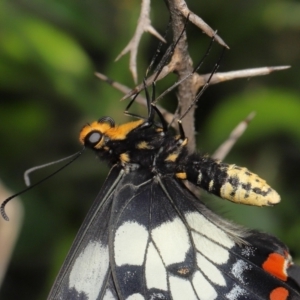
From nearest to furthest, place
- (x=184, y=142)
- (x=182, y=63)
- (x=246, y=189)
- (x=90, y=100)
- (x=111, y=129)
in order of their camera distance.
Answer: (x=182, y=63) < (x=246, y=189) < (x=184, y=142) < (x=111, y=129) < (x=90, y=100)

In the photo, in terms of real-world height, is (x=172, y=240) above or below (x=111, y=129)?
below

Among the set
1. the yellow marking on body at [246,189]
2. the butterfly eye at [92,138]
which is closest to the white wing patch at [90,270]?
the butterfly eye at [92,138]

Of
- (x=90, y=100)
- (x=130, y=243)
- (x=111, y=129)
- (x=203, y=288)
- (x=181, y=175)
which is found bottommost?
(x=203, y=288)

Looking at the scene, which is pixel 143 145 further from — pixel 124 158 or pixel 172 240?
pixel 172 240

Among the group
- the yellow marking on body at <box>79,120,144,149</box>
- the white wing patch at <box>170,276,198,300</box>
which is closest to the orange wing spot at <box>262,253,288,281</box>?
the white wing patch at <box>170,276,198,300</box>

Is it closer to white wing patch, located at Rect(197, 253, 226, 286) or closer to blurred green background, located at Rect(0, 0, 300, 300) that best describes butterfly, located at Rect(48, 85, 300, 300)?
white wing patch, located at Rect(197, 253, 226, 286)

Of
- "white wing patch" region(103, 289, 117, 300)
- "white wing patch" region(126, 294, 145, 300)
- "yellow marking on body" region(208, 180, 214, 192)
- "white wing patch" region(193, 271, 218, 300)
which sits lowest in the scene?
"white wing patch" region(193, 271, 218, 300)

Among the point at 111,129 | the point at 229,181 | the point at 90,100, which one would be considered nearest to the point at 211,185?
the point at 229,181
